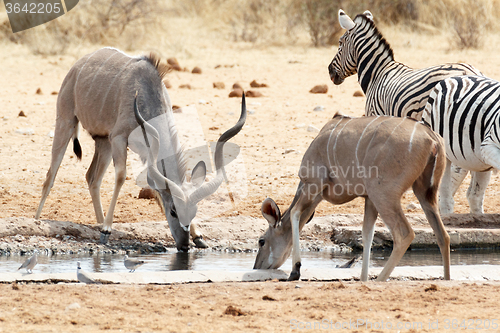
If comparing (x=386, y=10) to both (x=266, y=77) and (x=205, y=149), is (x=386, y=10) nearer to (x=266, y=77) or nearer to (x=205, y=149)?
(x=266, y=77)

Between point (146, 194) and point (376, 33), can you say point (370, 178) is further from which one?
point (146, 194)

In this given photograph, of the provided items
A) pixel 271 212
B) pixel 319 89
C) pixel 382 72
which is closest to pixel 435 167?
pixel 271 212

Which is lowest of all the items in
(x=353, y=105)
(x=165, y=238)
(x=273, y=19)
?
(x=165, y=238)

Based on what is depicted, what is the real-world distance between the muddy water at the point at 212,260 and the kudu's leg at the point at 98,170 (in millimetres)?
1241

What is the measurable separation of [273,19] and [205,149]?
53.4 feet

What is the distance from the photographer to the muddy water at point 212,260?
5695 millimetres

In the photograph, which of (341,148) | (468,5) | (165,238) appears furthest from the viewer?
(468,5)

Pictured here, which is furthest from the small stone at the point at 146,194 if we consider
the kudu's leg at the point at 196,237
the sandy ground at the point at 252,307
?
the sandy ground at the point at 252,307

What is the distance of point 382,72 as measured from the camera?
851 centimetres

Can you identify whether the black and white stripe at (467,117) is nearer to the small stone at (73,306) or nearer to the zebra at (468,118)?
the zebra at (468,118)

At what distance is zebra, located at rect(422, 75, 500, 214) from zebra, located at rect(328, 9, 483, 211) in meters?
0.58

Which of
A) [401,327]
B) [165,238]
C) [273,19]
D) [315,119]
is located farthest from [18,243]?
[273,19]

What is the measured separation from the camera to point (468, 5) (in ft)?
81.3

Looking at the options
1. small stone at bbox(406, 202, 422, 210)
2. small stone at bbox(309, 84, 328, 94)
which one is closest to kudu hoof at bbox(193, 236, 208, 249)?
small stone at bbox(406, 202, 422, 210)
